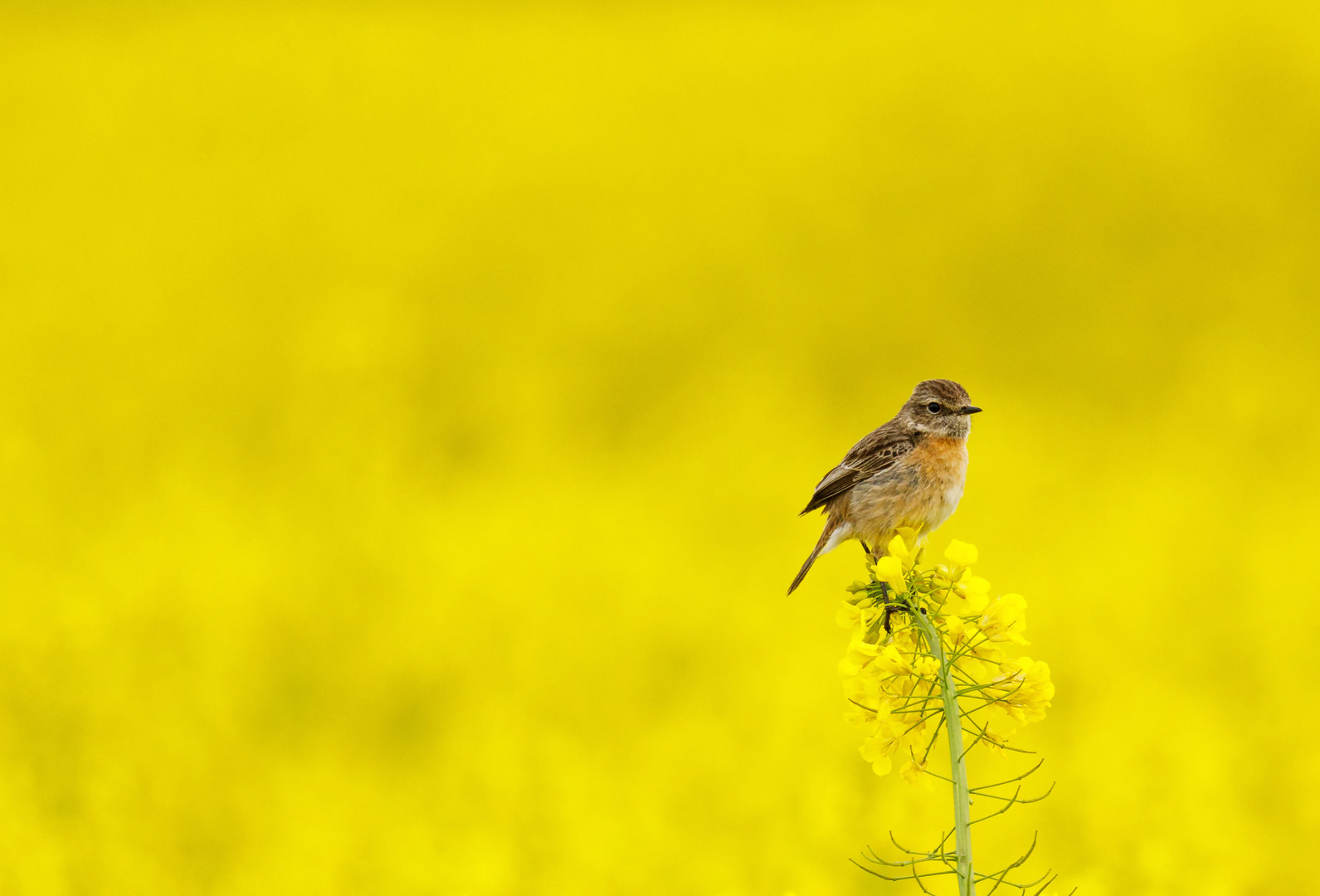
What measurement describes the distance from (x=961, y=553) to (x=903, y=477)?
1.05m

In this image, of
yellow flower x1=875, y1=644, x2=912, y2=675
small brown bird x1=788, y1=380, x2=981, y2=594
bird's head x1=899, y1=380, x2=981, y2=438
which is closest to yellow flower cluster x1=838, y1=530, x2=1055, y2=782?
yellow flower x1=875, y1=644, x2=912, y2=675

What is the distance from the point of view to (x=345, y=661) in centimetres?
617

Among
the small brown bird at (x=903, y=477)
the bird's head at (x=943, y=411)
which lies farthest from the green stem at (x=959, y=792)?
the bird's head at (x=943, y=411)

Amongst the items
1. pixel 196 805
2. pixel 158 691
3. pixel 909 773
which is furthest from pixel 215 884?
pixel 909 773

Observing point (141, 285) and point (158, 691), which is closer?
point (158, 691)

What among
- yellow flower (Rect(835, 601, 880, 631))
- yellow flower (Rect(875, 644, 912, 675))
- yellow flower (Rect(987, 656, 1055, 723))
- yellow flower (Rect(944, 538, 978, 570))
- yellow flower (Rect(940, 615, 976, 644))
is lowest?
yellow flower (Rect(875, 644, 912, 675))

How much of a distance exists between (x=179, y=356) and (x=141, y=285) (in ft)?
3.21

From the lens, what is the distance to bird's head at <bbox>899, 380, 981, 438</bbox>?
3.23 meters

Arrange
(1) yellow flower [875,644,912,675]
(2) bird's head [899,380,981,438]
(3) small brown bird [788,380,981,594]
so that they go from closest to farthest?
(1) yellow flower [875,644,912,675]
(3) small brown bird [788,380,981,594]
(2) bird's head [899,380,981,438]

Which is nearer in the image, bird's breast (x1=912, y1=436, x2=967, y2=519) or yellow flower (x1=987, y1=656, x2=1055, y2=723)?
yellow flower (x1=987, y1=656, x2=1055, y2=723)

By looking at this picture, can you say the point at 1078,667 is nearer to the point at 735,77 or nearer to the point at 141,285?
the point at 735,77

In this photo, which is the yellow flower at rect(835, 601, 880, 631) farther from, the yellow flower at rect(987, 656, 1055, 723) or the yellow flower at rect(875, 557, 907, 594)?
the yellow flower at rect(987, 656, 1055, 723)

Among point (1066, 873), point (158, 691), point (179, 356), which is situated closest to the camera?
point (1066, 873)

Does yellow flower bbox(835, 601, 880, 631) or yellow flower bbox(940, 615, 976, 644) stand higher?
yellow flower bbox(835, 601, 880, 631)
